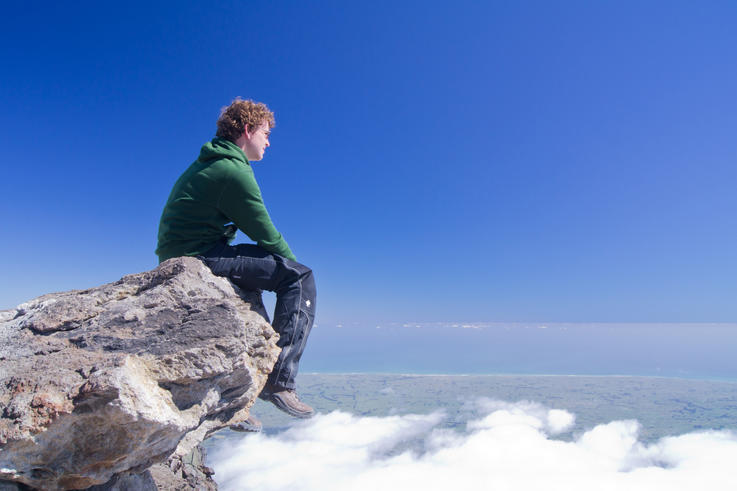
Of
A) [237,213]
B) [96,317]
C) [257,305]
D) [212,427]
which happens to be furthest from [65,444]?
[237,213]

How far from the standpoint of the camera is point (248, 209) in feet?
13.7

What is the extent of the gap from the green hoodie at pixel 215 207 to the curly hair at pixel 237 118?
0.49 ft

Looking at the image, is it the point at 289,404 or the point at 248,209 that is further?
the point at 289,404

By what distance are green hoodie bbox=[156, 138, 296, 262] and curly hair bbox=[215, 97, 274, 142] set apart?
148 mm

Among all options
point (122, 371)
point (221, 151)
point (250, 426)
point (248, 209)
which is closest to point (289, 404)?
point (250, 426)

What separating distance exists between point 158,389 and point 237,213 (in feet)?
6.32

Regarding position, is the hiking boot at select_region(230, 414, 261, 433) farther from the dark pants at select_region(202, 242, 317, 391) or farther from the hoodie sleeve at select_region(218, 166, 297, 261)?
the hoodie sleeve at select_region(218, 166, 297, 261)

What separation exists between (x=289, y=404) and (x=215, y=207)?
2.41 metres

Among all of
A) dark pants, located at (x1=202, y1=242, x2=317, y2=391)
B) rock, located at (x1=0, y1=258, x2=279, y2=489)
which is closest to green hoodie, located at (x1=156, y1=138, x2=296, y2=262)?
dark pants, located at (x1=202, y1=242, x2=317, y2=391)

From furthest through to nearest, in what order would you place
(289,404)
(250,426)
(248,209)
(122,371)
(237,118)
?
(250,426)
(237,118)
(289,404)
(248,209)
(122,371)

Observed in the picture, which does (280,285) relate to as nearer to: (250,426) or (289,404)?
(289,404)

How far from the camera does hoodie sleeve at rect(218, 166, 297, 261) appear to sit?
4.10m

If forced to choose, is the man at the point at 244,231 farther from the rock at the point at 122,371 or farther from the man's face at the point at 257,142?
the rock at the point at 122,371

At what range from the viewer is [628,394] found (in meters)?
147
